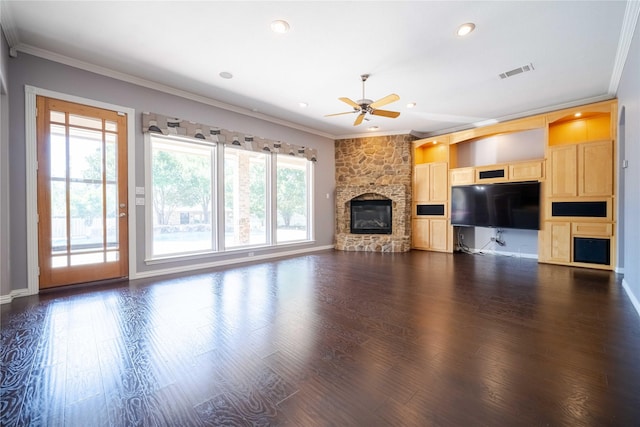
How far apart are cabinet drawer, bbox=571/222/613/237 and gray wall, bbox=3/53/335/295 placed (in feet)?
17.4

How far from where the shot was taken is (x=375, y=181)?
7.29 m

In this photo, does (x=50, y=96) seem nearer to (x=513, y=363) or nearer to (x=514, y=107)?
(x=513, y=363)

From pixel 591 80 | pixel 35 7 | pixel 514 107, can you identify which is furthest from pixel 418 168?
pixel 35 7

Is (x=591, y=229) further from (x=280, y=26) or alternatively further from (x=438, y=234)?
(x=280, y=26)

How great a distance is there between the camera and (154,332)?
7.86ft

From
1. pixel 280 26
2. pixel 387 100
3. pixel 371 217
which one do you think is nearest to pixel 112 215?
pixel 280 26

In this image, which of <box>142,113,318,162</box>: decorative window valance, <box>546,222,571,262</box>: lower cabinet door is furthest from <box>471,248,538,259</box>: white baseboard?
<box>142,113,318,162</box>: decorative window valance

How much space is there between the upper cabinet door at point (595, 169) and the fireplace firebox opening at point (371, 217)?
3695 mm

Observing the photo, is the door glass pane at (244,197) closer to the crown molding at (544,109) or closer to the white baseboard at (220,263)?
the white baseboard at (220,263)

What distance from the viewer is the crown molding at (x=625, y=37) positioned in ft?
8.69

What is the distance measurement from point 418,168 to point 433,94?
264 cm

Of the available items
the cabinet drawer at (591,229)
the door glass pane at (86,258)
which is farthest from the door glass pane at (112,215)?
the cabinet drawer at (591,229)

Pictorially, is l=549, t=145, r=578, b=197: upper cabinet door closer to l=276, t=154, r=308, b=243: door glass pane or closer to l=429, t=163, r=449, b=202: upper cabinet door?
l=429, t=163, r=449, b=202: upper cabinet door

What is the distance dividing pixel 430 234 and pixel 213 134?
556 centimetres
